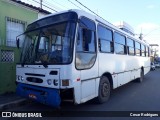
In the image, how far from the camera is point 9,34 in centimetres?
879

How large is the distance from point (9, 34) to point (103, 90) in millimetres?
4884

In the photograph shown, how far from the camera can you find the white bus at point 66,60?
17.1 ft

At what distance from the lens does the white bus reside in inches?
206

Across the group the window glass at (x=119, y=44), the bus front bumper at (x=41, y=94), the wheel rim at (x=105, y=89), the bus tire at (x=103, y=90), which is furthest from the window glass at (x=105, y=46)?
the bus front bumper at (x=41, y=94)

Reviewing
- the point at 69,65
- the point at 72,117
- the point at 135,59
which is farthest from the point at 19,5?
the point at 135,59

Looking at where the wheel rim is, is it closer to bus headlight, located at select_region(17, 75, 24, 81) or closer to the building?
bus headlight, located at select_region(17, 75, 24, 81)

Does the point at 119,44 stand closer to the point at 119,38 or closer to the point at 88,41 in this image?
the point at 119,38

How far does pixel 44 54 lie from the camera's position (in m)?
5.76

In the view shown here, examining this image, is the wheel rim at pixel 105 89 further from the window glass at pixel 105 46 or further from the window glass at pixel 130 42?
the window glass at pixel 130 42

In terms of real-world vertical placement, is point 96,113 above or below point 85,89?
below

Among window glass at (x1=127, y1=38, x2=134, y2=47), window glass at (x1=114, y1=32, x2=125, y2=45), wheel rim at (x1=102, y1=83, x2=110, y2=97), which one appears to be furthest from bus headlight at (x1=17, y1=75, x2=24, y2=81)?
window glass at (x1=127, y1=38, x2=134, y2=47)

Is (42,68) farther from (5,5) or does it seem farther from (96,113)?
(5,5)

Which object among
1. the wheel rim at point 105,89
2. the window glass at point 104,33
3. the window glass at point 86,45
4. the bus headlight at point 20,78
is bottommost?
the wheel rim at point 105,89

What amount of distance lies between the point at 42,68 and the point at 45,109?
1664 mm
